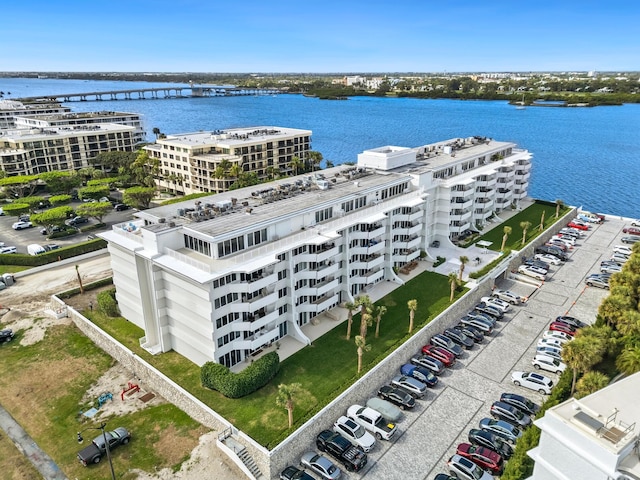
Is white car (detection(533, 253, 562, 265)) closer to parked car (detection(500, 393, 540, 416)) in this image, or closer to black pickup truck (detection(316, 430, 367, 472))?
parked car (detection(500, 393, 540, 416))

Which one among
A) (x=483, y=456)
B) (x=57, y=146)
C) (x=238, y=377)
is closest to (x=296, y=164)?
(x=57, y=146)

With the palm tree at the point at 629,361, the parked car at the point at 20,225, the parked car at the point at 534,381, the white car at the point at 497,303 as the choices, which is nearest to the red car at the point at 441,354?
the parked car at the point at 534,381

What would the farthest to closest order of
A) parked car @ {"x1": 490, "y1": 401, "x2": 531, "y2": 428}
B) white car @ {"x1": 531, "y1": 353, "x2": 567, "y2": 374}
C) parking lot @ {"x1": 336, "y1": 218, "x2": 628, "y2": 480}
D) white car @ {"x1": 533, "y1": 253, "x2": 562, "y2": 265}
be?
white car @ {"x1": 533, "y1": 253, "x2": 562, "y2": 265} → white car @ {"x1": 531, "y1": 353, "x2": 567, "y2": 374} → parked car @ {"x1": 490, "y1": 401, "x2": 531, "y2": 428} → parking lot @ {"x1": 336, "y1": 218, "x2": 628, "y2": 480}

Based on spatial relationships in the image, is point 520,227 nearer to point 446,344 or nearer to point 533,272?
point 533,272

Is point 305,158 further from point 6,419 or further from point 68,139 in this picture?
point 6,419

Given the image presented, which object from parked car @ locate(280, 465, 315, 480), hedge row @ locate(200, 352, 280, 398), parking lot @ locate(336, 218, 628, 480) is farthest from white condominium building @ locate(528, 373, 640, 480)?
hedge row @ locate(200, 352, 280, 398)

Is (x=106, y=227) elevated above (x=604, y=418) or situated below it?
below

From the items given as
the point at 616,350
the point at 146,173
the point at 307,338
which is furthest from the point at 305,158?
the point at 616,350
